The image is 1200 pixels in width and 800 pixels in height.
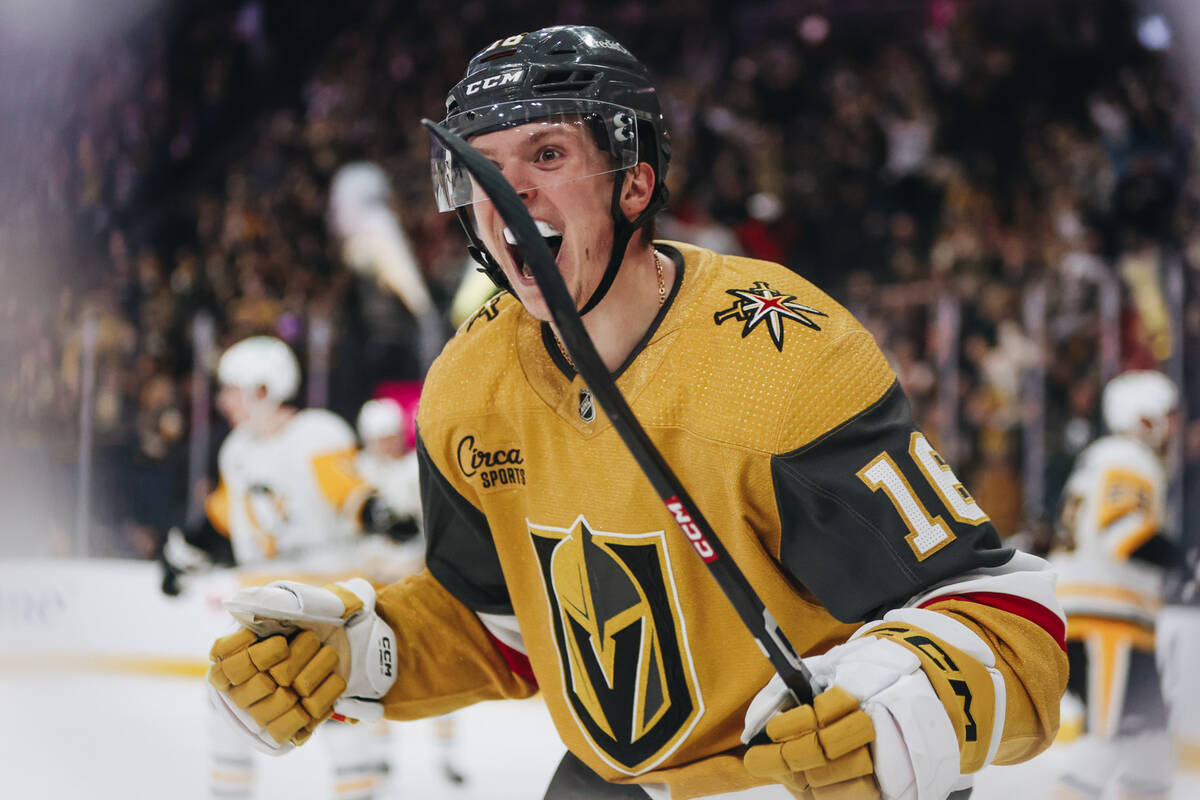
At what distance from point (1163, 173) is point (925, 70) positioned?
6.87 ft

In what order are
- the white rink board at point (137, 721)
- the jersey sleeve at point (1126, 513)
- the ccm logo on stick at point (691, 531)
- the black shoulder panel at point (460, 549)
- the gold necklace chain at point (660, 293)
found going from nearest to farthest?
the ccm logo on stick at point (691, 531), the gold necklace chain at point (660, 293), the black shoulder panel at point (460, 549), the jersey sleeve at point (1126, 513), the white rink board at point (137, 721)

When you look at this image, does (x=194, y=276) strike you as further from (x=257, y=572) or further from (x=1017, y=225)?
(x=1017, y=225)

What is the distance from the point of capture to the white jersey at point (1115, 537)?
157 inches

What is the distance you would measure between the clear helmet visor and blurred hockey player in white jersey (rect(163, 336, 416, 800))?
311 cm

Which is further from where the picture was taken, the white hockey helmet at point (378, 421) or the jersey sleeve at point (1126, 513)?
the white hockey helmet at point (378, 421)

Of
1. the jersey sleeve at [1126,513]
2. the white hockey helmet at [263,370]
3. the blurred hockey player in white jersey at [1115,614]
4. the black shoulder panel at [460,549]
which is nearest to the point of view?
the black shoulder panel at [460,549]

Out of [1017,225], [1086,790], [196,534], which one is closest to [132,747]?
[196,534]

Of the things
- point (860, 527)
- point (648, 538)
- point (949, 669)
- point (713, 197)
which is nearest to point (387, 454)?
point (713, 197)

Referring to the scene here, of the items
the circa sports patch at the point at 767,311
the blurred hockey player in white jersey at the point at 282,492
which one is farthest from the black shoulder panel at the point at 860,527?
the blurred hockey player in white jersey at the point at 282,492

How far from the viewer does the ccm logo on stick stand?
117cm

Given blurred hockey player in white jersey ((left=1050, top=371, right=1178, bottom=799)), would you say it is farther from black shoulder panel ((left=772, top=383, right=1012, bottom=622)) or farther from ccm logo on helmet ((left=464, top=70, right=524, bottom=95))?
ccm logo on helmet ((left=464, top=70, right=524, bottom=95))

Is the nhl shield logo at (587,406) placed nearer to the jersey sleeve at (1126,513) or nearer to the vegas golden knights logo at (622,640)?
the vegas golden knights logo at (622,640)

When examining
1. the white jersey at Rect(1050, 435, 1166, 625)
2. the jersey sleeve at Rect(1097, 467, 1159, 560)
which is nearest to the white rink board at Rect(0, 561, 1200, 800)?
the white jersey at Rect(1050, 435, 1166, 625)

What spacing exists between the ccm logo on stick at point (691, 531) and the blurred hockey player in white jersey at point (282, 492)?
3345mm
